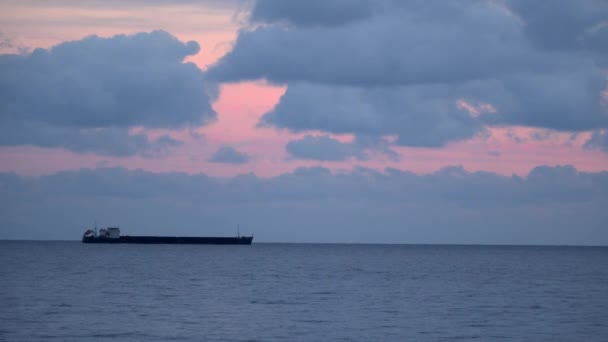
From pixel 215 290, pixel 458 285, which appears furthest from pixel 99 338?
pixel 458 285

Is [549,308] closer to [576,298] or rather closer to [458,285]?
[576,298]

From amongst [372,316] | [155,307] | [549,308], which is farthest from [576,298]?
[155,307]

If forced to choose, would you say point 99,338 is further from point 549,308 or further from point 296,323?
point 549,308

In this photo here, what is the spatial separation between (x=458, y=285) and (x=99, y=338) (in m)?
57.1

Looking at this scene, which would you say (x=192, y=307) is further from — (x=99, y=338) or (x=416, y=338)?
(x=416, y=338)

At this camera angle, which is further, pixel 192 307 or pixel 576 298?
pixel 576 298

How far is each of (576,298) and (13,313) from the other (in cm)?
5185

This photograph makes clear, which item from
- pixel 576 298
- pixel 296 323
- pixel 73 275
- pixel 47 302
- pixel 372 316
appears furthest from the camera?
pixel 73 275

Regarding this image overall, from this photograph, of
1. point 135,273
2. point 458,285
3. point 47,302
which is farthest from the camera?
point 135,273

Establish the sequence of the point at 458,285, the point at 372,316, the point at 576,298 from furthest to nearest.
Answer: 1. the point at 458,285
2. the point at 576,298
3. the point at 372,316

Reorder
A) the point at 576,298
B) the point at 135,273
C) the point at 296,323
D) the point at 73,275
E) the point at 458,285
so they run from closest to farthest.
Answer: the point at 296,323 → the point at 576,298 → the point at 458,285 → the point at 73,275 → the point at 135,273

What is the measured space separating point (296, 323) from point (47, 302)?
23737 mm

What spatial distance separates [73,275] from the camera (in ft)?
344

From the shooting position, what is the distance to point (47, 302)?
68062 mm
